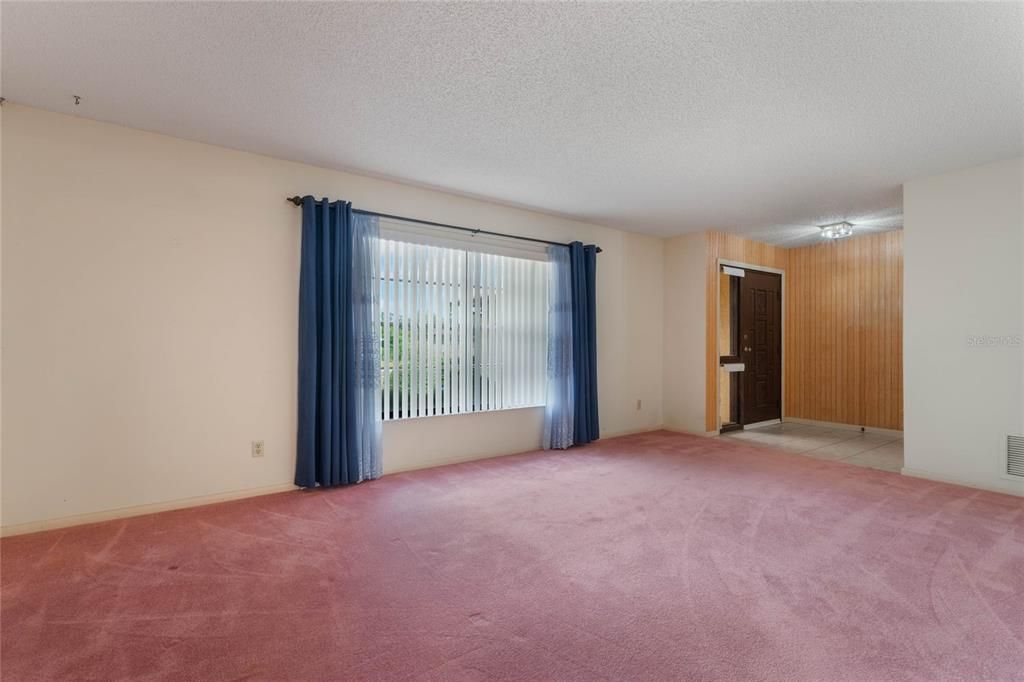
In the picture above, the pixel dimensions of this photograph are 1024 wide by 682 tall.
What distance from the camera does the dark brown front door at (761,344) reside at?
21.5ft

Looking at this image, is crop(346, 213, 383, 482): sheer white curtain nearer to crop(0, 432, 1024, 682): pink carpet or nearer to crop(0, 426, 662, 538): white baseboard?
crop(0, 432, 1024, 682): pink carpet

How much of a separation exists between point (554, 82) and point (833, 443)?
5.42 metres

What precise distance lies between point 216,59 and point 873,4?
3.10 metres

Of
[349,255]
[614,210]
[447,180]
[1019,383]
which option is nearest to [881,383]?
[1019,383]

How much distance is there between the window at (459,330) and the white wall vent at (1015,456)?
3.95 metres

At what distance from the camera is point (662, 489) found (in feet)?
12.5

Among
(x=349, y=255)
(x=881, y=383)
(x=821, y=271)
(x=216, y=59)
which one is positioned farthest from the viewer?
(x=821, y=271)

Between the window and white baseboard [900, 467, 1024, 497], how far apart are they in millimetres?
3506

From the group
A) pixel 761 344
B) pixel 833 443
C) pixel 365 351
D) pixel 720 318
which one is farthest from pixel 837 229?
pixel 365 351

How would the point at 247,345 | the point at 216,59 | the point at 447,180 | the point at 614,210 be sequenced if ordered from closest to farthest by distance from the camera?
the point at 216,59
the point at 247,345
the point at 447,180
the point at 614,210

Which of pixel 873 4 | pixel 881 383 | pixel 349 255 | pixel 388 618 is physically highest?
pixel 873 4

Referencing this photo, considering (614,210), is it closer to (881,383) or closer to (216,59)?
(216,59)

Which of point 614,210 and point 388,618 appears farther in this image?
point 614,210

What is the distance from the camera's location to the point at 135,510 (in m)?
3.18
